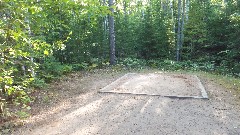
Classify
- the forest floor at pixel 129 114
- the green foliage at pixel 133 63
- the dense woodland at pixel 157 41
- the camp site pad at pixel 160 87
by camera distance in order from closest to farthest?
the forest floor at pixel 129 114 → the camp site pad at pixel 160 87 → the dense woodland at pixel 157 41 → the green foliage at pixel 133 63

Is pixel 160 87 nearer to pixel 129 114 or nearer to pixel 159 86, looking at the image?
pixel 159 86

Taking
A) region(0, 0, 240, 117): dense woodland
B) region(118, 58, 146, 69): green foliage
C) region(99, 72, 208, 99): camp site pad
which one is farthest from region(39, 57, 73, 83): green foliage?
region(118, 58, 146, 69): green foliage

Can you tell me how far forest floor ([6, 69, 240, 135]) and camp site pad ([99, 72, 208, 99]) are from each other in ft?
1.00

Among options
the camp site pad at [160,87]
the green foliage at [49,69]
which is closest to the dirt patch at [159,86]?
the camp site pad at [160,87]

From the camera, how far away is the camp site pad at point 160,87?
25.0 ft

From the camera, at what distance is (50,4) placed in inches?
168

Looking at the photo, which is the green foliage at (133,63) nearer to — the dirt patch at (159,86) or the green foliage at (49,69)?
the dirt patch at (159,86)

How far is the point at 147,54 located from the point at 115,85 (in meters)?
7.02

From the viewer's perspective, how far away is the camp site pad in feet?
25.0

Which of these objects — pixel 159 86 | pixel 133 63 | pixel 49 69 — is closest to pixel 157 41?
pixel 133 63

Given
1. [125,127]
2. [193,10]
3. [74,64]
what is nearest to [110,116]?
[125,127]

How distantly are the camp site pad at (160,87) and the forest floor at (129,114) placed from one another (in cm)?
30

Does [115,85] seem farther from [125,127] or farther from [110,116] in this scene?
[125,127]

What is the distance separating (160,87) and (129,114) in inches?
110
